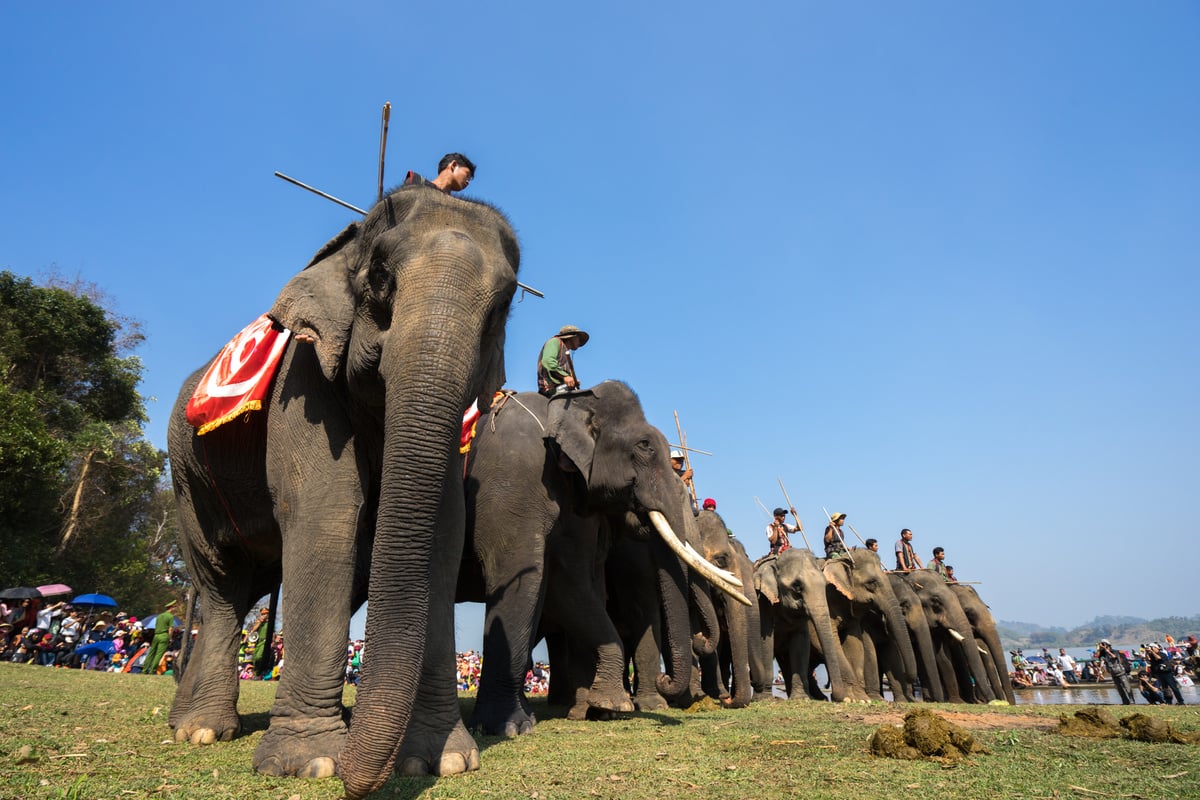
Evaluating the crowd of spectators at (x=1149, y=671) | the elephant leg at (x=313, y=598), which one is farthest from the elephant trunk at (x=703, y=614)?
the crowd of spectators at (x=1149, y=671)

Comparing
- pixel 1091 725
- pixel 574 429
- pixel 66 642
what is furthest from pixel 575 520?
pixel 66 642

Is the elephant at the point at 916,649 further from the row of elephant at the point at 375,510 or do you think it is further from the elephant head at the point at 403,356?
the elephant head at the point at 403,356

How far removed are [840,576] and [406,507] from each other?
14.2m

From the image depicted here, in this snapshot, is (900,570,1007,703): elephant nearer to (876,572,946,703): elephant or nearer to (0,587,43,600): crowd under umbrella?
(876,572,946,703): elephant

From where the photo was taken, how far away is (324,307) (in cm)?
A: 466

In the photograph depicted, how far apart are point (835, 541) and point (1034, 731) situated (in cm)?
1501

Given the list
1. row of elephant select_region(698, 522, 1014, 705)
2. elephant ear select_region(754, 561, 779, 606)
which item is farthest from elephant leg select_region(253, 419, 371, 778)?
elephant ear select_region(754, 561, 779, 606)

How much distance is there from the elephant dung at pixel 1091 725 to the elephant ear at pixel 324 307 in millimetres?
5967

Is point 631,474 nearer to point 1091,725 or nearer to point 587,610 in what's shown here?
point 587,610

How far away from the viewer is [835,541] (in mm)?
20562

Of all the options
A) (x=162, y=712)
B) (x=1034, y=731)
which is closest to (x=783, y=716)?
(x=1034, y=731)

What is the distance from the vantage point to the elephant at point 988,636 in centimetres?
→ 1848

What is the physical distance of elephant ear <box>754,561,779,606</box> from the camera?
15156 mm

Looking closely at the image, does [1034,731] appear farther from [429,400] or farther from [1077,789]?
[429,400]
